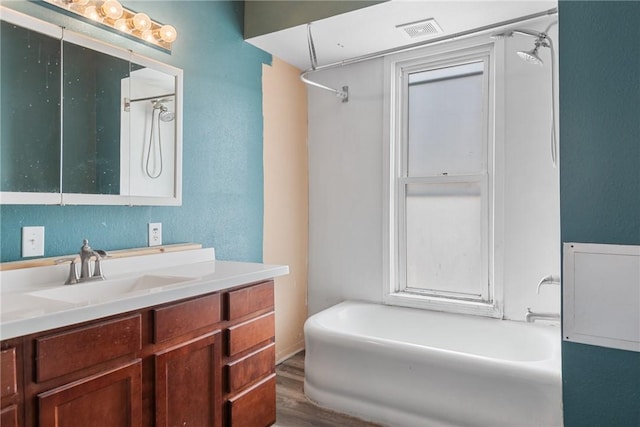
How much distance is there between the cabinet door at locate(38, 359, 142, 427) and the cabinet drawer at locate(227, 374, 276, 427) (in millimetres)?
484

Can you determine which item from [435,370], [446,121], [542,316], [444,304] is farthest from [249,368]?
[446,121]

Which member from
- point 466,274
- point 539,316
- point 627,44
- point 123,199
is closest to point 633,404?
point 627,44

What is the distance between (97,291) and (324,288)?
1.88 meters

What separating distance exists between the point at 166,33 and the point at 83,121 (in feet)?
2.11

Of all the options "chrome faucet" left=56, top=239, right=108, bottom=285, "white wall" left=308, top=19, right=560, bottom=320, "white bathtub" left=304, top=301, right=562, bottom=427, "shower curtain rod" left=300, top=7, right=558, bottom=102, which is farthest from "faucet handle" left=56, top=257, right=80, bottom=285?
"white wall" left=308, top=19, right=560, bottom=320

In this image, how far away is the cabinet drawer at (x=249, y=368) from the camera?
1762 millimetres

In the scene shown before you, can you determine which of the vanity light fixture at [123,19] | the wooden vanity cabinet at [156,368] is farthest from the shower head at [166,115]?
the wooden vanity cabinet at [156,368]

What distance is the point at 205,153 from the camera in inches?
93.8

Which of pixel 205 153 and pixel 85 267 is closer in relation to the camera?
pixel 85 267

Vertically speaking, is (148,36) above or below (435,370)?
above

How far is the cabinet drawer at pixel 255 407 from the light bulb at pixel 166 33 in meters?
1.76

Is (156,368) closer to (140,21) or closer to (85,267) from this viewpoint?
(85,267)

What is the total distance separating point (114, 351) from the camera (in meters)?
1.31

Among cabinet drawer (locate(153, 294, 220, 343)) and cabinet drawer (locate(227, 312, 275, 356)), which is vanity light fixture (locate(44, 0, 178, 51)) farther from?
cabinet drawer (locate(227, 312, 275, 356))
